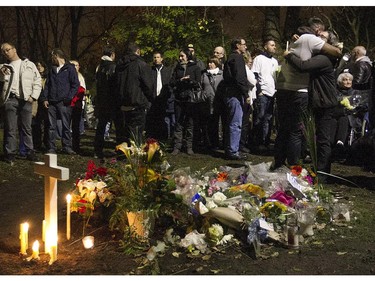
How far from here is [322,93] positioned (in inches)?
313

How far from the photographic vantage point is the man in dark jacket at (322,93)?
25.8 ft

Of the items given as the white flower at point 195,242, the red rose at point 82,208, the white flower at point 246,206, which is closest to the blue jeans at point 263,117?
the white flower at point 246,206

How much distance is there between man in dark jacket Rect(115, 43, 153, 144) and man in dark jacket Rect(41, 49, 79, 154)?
120 cm

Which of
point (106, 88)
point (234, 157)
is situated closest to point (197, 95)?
point (234, 157)

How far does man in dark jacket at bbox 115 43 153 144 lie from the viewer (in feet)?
32.8

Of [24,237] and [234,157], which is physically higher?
[24,237]

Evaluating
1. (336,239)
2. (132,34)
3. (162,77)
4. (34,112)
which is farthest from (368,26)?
(336,239)

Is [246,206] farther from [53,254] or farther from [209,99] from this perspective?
[209,99]

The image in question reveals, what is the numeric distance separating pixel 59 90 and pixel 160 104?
253cm

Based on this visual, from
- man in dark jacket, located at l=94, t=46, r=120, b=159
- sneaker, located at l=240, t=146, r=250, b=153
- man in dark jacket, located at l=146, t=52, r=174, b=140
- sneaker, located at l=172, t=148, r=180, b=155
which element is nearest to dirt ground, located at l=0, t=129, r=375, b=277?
man in dark jacket, located at l=94, t=46, r=120, b=159

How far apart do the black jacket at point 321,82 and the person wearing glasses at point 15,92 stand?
434cm

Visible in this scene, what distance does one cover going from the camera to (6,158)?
10188 millimetres

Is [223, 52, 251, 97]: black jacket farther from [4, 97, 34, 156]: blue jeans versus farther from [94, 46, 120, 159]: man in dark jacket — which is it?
[4, 97, 34, 156]: blue jeans

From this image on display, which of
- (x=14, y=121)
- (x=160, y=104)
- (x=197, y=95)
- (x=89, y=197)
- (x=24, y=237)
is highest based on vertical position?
(x=197, y=95)
